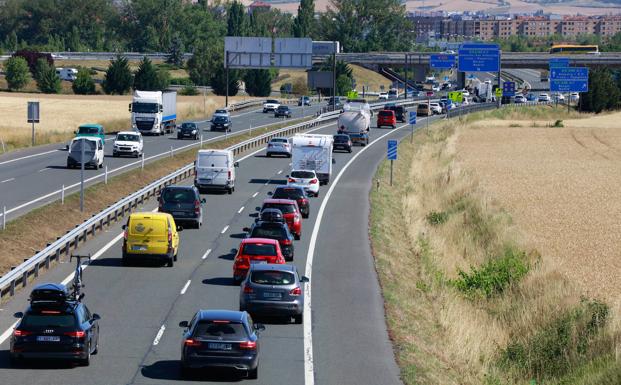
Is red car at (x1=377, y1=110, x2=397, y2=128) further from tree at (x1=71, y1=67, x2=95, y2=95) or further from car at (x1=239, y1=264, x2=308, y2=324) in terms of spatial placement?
car at (x1=239, y1=264, x2=308, y2=324)

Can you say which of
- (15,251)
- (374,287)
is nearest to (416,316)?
(374,287)

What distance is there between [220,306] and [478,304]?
10043 millimetres

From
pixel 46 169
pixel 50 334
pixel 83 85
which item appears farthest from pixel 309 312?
pixel 83 85

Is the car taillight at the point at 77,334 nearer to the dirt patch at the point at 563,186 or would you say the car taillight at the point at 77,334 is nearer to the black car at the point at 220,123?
the dirt patch at the point at 563,186

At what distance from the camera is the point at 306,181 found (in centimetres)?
5612

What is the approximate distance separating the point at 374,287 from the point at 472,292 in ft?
15.8

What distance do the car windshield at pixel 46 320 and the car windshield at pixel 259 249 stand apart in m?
11.3

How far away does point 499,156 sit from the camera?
3607 inches

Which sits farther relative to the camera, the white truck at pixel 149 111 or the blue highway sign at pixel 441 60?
the blue highway sign at pixel 441 60

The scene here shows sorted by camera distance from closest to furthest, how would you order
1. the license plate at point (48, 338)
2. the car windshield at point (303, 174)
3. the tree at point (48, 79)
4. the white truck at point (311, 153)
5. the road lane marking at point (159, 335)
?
the license plate at point (48, 338) < the road lane marking at point (159, 335) < the car windshield at point (303, 174) < the white truck at point (311, 153) < the tree at point (48, 79)

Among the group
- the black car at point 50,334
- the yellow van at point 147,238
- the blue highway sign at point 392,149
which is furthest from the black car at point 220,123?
the black car at point 50,334

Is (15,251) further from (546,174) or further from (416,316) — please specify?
(546,174)

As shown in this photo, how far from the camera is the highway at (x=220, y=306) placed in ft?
74.3

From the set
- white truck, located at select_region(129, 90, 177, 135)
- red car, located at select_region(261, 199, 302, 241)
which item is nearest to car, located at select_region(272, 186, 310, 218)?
red car, located at select_region(261, 199, 302, 241)
